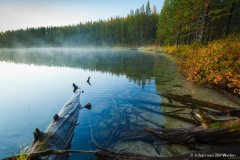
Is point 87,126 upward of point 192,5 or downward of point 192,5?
downward

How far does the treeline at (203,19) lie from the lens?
2198 cm

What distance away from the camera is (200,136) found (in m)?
4.33

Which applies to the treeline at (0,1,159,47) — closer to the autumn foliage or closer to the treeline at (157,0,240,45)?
the treeline at (157,0,240,45)

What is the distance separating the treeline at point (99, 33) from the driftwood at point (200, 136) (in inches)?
2980

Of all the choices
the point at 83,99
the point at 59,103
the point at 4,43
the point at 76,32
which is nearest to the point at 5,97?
the point at 59,103

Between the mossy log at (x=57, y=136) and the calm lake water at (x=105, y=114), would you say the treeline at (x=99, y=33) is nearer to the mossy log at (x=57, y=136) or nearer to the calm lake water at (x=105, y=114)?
the calm lake water at (x=105, y=114)

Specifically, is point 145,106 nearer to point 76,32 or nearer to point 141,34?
point 141,34

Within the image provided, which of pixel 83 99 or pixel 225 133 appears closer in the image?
pixel 225 133

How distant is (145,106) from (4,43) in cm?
17326

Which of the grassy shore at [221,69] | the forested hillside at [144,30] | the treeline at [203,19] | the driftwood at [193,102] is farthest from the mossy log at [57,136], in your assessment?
the forested hillside at [144,30]

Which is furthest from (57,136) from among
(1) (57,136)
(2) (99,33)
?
(2) (99,33)

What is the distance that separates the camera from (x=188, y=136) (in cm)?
443

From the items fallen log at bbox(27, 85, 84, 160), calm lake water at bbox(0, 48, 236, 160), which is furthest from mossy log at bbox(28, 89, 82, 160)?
calm lake water at bbox(0, 48, 236, 160)

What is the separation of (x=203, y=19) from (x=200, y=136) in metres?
22.6
